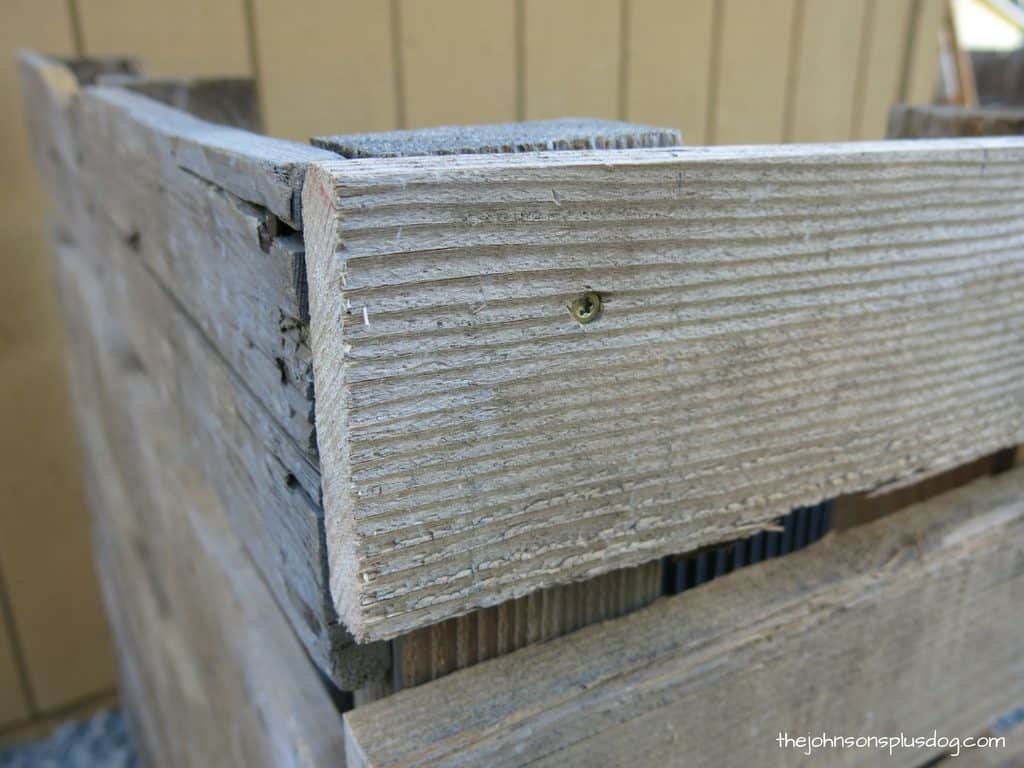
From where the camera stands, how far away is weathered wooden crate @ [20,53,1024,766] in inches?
13.8

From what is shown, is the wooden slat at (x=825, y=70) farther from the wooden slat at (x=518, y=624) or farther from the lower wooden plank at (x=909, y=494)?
the wooden slat at (x=518, y=624)

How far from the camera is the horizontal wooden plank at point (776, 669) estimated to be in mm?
443

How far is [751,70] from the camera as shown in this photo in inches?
74.0

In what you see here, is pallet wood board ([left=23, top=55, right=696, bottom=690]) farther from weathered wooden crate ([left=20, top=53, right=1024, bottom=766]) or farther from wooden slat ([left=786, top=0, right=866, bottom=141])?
wooden slat ([left=786, top=0, right=866, bottom=141])

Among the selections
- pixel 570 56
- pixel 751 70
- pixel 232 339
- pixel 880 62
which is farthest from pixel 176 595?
pixel 880 62

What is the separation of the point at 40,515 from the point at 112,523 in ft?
1.50

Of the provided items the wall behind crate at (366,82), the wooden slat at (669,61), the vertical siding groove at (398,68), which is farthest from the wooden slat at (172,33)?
the wooden slat at (669,61)

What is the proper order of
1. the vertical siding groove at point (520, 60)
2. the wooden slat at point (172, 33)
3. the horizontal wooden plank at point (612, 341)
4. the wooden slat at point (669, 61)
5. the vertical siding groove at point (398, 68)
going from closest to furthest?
1. the horizontal wooden plank at point (612, 341)
2. the wooden slat at point (172, 33)
3. the vertical siding groove at point (398, 68)
4. the vertical siding groove at point (520, 60)
5. the wooden slat at point (669, 61)

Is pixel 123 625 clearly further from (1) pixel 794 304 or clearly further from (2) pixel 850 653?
(1) pixel 794 304

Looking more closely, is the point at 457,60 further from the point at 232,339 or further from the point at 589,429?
the point at 589,429

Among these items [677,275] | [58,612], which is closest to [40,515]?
[58,612]

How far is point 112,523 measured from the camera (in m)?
1.42

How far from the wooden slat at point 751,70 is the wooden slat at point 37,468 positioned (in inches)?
50.7

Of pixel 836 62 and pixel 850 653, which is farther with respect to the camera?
pixel 836 62
